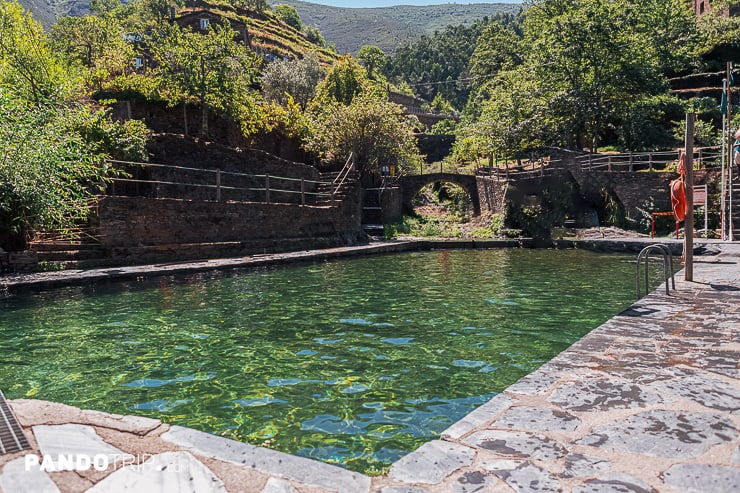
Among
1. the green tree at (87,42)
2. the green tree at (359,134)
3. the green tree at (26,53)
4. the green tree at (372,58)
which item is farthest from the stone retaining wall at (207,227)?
the green tree at (372,58)

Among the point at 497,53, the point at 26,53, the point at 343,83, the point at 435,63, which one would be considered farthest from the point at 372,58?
the point at 26,53

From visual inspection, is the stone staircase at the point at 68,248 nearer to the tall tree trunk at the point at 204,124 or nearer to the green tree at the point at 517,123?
the tall tree trunk at the point at 204,124

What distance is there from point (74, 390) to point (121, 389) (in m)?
0.40

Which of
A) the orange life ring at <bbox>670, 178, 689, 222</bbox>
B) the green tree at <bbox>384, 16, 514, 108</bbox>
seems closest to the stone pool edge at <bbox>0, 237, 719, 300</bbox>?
the orange life ring at <bbox>670, 178, 689, 222</bbox>

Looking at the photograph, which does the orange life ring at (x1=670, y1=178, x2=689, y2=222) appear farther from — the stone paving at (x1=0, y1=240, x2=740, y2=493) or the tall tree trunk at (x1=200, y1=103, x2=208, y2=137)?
the tall tree trunk at (x1=200, y1=103, x2=208, y2=137)

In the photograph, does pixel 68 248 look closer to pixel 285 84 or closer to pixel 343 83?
pixel 343 83

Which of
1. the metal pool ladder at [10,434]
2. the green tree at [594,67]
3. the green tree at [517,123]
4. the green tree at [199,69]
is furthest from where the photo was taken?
the green tree at [517,123]

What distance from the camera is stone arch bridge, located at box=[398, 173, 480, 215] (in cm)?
3434

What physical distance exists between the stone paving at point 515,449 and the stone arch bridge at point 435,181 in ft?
102

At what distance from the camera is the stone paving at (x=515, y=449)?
7.55 feet

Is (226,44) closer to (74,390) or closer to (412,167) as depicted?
(412,167)

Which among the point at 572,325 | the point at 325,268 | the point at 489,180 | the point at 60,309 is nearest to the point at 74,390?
the point at 60,309

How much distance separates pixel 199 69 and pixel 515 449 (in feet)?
75.2

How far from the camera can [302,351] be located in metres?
5.69
